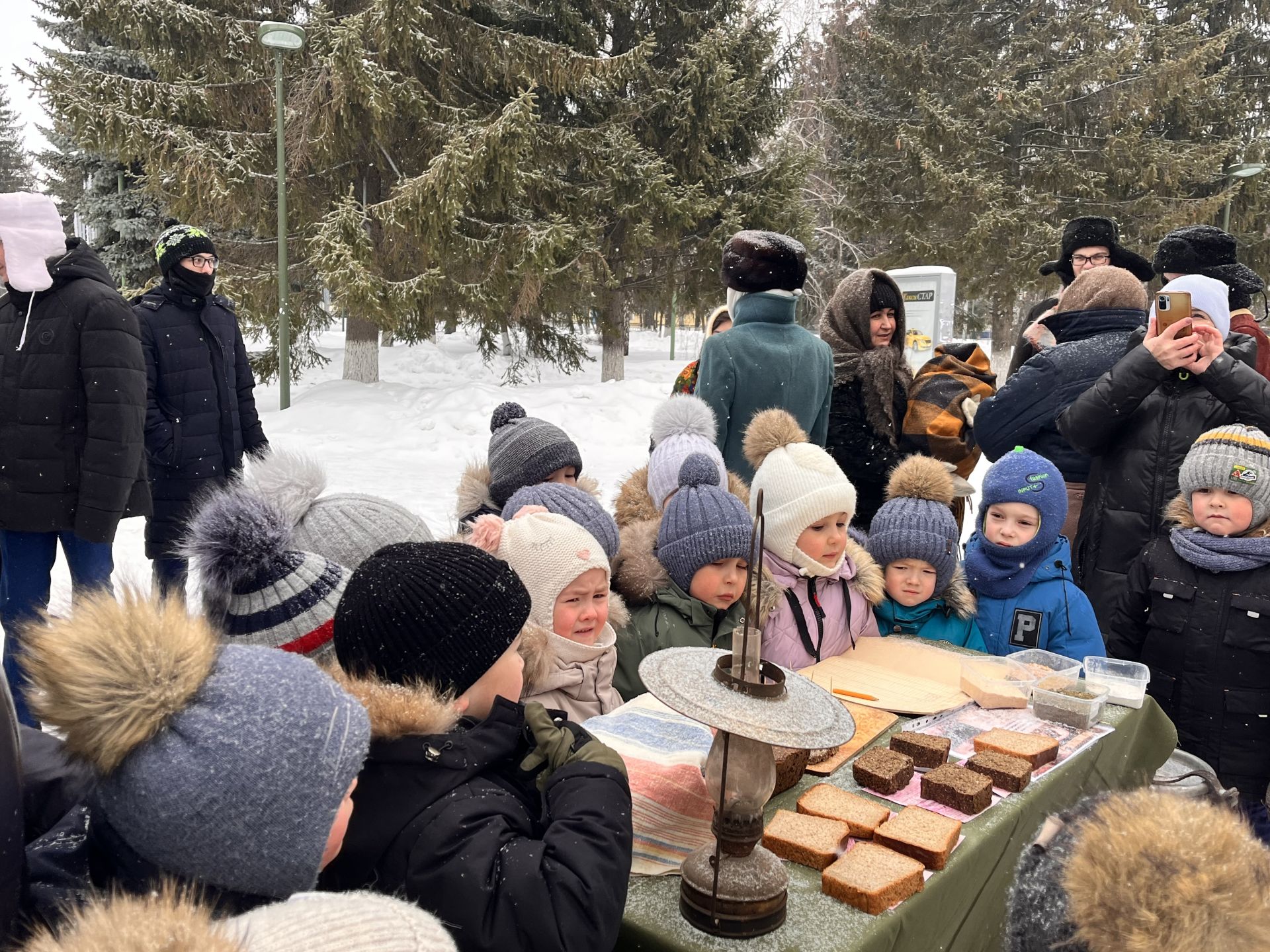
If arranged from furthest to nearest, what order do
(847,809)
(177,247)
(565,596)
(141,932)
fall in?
(177,247) < (565,596) < (847,809) < (141,932)

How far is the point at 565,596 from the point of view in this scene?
2.09 metres

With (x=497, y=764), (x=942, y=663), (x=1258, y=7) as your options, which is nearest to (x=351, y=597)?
(x=497, y=764)

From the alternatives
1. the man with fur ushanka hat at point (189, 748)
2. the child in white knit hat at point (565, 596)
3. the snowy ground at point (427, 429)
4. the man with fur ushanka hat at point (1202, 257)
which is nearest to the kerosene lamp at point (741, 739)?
the man with fur ushanka hat at point (189, 748)

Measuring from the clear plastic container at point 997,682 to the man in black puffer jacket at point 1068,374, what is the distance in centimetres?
141

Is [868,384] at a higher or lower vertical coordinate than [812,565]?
higher

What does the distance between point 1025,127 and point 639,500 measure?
1789cm

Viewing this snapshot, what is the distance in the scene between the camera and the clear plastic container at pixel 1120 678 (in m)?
2.41

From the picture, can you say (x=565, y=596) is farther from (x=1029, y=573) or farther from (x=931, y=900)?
(x=1029, y=573)

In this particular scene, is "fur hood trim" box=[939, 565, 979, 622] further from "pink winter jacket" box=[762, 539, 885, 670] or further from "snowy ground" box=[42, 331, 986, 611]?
"snowy ground" box=[42, 331, 986, 611]

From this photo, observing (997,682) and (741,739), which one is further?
(997,682)

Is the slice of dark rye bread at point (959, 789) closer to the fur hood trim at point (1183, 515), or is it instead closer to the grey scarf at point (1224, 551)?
the grey scarf at point (1224, 551)

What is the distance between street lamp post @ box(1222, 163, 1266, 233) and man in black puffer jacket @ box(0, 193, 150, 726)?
48.7 ft

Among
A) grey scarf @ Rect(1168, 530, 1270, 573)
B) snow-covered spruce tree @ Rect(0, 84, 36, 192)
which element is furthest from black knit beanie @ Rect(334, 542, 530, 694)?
snow-covered spruce tree @ Rect(0, 84, 36, 192)

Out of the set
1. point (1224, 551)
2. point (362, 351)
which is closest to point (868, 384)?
point (1224, 551)
